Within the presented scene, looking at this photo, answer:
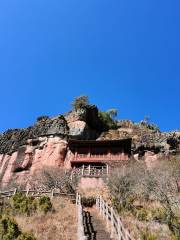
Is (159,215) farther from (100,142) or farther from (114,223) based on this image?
(100,142)

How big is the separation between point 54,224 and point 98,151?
90.9ft

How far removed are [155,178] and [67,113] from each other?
39013 mm

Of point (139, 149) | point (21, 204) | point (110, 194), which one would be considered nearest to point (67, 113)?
point (139, 149)

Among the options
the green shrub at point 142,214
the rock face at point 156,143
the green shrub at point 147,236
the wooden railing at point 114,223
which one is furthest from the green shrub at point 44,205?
the rock face at point 156,143

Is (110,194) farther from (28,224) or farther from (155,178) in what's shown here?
(28,224)

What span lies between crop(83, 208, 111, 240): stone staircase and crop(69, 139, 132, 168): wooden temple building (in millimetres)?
22462

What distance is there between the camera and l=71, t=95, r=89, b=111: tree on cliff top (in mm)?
57641


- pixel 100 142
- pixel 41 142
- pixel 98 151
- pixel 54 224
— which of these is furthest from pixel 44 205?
pixel 41 142

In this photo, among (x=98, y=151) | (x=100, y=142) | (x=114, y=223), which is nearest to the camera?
(x=114, y=223)

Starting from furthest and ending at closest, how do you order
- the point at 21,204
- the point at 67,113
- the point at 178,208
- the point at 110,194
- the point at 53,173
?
the point at 67,113
the point at 53,173
the point at 110,194
the point at 21,204
the point at 178,208

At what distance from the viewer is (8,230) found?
610 inches

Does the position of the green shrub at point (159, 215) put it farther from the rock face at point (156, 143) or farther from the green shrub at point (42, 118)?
the green shrub at point (42, 118)

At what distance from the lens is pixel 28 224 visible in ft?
57.7

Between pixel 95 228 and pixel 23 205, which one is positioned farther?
pixel 23 205
